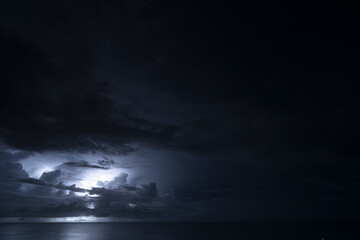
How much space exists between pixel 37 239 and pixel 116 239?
40.7m

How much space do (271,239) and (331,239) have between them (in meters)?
34.5

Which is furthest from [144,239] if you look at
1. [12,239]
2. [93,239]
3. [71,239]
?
[12,239]

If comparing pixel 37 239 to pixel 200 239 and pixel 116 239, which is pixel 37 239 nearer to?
pixel 116 239

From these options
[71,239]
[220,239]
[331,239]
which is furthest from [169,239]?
[331,239]

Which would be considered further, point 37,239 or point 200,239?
point 200,239

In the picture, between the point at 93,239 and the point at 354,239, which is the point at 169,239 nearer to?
the point at 93,239

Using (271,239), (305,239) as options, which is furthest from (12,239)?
(305,239)

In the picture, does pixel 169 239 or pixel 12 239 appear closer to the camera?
pixel 12 239

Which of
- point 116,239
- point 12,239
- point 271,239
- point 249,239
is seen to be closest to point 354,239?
point 271,239

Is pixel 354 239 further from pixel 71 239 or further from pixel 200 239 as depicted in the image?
pixel 71 239

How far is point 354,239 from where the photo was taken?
16262 centimetres

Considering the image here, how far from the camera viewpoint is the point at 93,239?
514ft

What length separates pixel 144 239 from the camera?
155m

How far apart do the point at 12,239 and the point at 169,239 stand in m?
82.3
